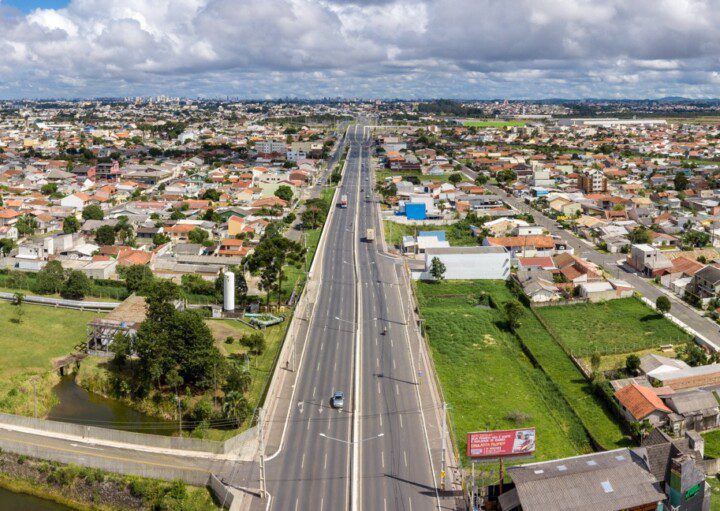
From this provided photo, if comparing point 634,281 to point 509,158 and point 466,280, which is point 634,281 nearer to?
point 466,280

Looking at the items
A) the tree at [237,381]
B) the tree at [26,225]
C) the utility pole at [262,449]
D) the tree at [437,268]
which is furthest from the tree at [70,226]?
the utility pole at [262,449]

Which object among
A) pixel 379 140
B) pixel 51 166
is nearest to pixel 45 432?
pixel 51 166

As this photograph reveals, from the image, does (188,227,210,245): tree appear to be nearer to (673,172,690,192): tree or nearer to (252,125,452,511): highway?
(252,125,452,511): highway

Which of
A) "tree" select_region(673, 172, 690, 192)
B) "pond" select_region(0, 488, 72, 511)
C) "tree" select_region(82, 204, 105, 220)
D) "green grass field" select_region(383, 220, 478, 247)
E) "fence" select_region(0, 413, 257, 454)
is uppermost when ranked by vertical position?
"tree" select_region(673, 172, 690, 192)

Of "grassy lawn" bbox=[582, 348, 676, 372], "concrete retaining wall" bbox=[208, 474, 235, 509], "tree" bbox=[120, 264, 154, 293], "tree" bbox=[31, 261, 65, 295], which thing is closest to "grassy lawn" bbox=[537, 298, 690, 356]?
"grassy lawn" bbox=[582, 348, 676, 372]

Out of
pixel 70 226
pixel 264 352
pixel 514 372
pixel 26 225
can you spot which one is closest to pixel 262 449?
pixel 264 352

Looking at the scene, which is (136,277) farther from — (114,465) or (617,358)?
(617,358)
